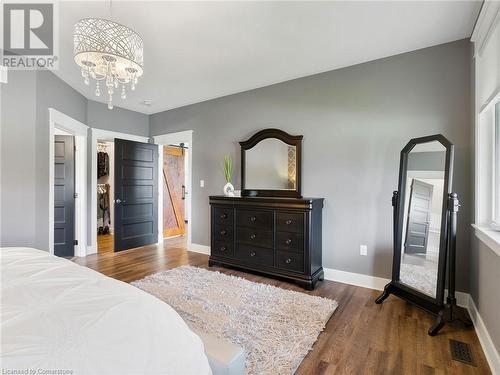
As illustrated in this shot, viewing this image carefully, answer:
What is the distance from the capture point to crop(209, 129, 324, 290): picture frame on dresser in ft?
9.83

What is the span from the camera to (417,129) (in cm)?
272

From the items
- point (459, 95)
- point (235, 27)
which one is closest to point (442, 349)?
point (459, 95)

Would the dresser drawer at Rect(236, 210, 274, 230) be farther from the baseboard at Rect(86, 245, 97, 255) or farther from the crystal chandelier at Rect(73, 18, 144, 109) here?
the baseboard at Rect(86, 245, 97, 255)

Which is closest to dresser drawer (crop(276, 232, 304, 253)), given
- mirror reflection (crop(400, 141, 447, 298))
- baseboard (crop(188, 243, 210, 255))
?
mirror reflection (crop(400, 141, 447, 298))

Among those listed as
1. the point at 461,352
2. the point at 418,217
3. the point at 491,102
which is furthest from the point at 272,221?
the point at 491,102

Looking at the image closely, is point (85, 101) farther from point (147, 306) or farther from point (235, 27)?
point (147, 306)

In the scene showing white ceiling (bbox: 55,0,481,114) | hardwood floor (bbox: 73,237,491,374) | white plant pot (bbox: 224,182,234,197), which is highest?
white ceiling (bbox: 55,0,481,114)

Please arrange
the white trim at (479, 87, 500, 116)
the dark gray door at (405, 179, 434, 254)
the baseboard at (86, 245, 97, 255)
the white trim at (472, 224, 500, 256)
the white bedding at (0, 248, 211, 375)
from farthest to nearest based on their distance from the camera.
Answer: the baseboard at (86, 245, 97, 255)
the dark gray door at (405, 179, 434, 254)
the white trim at (479, 87, 500, 116)
the white trim at (472, 224, 500, 256)
the white bedding at (0, 248, 211, 375)

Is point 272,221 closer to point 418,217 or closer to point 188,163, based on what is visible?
point 418,217

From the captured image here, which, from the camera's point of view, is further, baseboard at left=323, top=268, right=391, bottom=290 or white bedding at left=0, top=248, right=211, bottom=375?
baseboard at left=323, top=268, right=391, bottom=290

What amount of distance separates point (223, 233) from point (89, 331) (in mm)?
2873

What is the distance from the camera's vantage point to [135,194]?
4844 mm

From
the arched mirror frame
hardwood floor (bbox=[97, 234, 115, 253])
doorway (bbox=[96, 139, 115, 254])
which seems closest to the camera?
the arched mirror frame

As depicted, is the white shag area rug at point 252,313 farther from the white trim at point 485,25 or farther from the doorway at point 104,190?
the doorway at point 104,190
